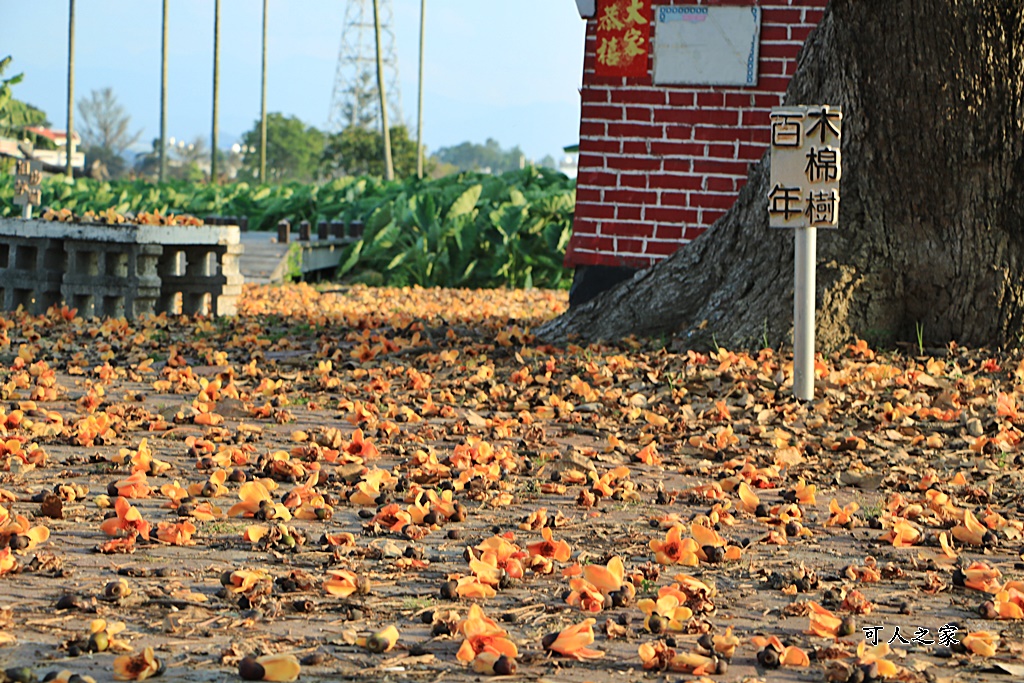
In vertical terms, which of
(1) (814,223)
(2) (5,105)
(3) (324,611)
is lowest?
(3) (324,611)

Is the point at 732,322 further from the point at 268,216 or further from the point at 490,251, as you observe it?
the point at 268,216

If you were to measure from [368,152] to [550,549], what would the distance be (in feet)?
143

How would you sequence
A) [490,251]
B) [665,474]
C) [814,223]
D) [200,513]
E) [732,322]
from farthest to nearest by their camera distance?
[490,251] → [732,322] → [814,223] → [665,474] → [200,513]

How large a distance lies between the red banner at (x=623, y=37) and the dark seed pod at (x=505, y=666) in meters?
7.12

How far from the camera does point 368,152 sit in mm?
46344

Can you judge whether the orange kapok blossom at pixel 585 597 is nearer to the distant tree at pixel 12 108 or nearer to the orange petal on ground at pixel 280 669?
the orange petal on ground at pixel 280 669

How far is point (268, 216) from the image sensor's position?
75.3ft

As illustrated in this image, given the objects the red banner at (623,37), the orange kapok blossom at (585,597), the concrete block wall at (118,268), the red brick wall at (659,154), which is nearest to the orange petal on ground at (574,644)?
the orange kapok blossom at (585,597)

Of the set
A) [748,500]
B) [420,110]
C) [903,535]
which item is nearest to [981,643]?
[903,535]

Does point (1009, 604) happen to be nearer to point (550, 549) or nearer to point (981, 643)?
point (981, 643)

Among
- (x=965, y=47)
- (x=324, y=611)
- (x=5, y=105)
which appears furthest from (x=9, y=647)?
(x=5, y=105)

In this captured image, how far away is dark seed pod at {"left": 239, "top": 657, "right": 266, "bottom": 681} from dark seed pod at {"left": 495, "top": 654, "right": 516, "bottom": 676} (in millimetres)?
525

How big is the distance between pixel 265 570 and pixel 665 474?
2164 millimetres

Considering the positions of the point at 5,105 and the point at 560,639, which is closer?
the point at 560,639
